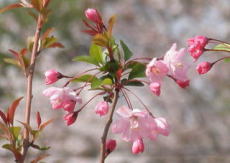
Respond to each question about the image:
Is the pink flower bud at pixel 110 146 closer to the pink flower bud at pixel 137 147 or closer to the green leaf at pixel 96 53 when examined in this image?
the pink flower bud at pixel 137 147

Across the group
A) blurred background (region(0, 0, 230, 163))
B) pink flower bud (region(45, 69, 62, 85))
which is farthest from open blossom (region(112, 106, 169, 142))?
blurred background (region(0, 0, 230, 163))

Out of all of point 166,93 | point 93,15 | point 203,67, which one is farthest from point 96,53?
point 166,93

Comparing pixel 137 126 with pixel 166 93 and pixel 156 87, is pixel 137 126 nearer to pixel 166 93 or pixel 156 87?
pixel 156 87

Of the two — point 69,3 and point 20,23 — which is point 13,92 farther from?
point 69,3

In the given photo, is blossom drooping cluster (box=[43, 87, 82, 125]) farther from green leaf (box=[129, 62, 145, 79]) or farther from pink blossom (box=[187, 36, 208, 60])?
pink blossom (box=[187, 36, 208, 60])

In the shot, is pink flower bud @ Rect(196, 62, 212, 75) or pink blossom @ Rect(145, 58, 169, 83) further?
pink flower bud @ Rect(196, 62, 212, 75)

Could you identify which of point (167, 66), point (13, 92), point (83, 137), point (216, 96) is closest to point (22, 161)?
point (167, 66)

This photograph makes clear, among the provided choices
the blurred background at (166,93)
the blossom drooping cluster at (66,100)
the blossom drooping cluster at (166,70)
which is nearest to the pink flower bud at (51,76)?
the blossom drooping cluster at (66,100)

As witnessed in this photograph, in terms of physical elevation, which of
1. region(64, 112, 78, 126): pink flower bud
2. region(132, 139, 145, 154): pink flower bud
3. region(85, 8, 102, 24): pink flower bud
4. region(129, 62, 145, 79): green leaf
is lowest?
region(132, 139, 145, 154): pink flower bud
